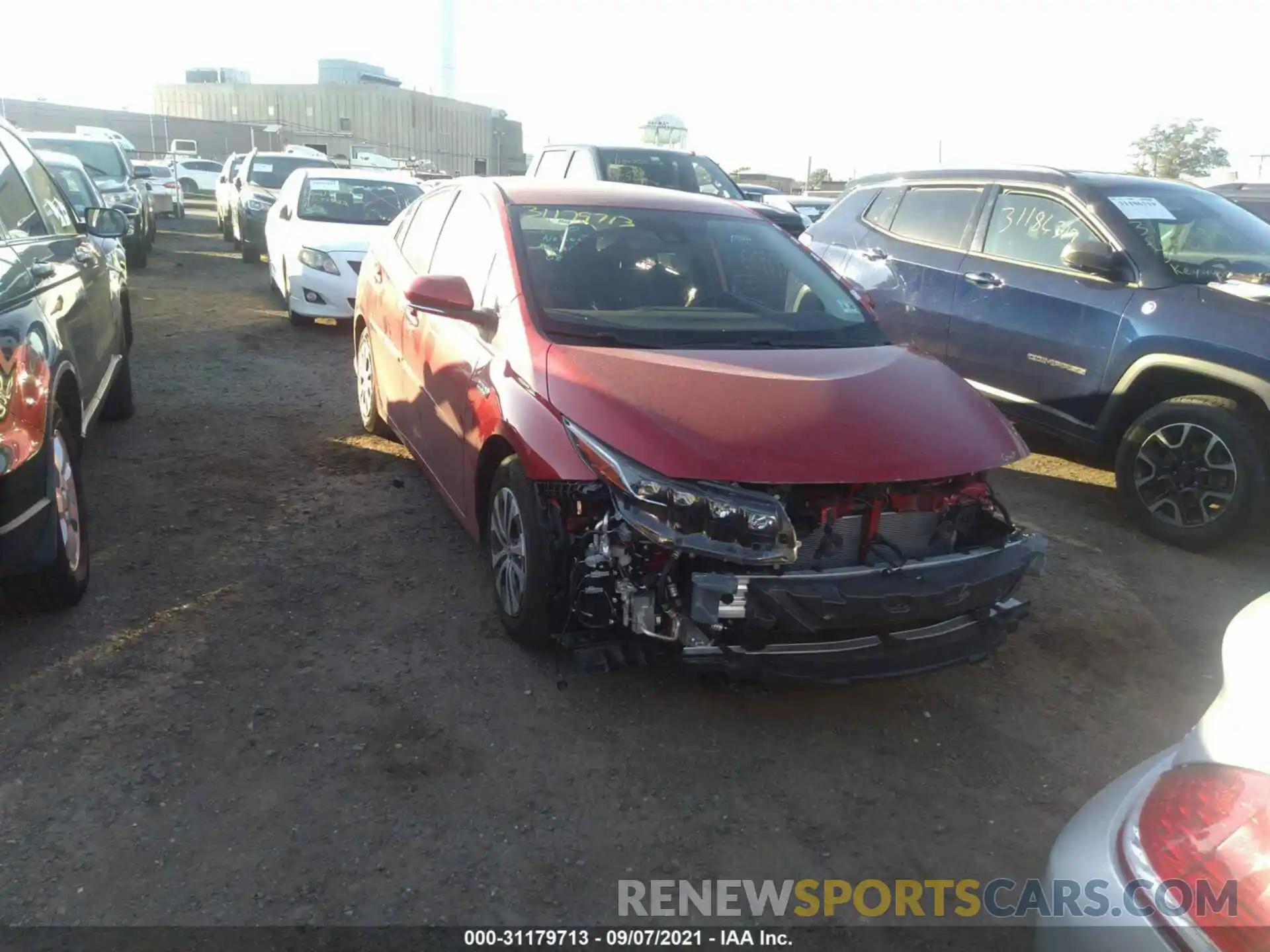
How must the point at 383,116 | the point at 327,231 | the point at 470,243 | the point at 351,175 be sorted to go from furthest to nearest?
the point at 383,116 → the point at 351,175 → the point at 327,231 → the point at 470,243

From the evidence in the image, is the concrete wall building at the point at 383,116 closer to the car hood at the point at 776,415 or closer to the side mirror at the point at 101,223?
the side mirror at the point at 101,223

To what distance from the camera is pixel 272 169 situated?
16156mm

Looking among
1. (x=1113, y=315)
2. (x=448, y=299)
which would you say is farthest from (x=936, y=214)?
(x=448, y=299)

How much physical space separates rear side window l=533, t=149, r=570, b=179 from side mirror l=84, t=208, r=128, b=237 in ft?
21.1

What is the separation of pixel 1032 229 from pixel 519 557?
4235mm

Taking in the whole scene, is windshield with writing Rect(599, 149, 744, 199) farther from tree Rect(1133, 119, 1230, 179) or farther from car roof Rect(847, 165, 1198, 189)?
tree Rect(1133, 119, 1230, 179)

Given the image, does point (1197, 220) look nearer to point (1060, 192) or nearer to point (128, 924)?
point (1060, 192)

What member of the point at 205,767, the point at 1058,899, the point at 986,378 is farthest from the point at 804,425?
the point at 986,378

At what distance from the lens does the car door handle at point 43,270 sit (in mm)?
4055

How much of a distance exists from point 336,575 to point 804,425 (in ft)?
7.56

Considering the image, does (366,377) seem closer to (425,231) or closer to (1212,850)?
(425,231)

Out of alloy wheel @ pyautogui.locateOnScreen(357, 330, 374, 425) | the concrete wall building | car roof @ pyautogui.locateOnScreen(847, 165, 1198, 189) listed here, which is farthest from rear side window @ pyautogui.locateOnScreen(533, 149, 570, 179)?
the concrete wall building

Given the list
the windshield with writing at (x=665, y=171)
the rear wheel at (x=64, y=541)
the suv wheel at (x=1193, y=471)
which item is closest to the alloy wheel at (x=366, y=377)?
the rear wheel at (x=64, y=541)

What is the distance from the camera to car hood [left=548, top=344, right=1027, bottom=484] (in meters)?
3.04
